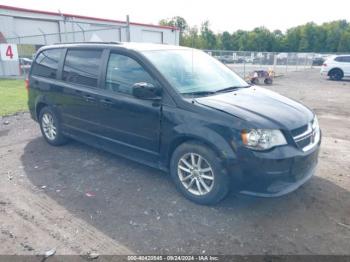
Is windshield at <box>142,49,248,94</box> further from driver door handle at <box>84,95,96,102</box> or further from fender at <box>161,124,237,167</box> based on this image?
driver door handle at <box>84,95,96,102</box>

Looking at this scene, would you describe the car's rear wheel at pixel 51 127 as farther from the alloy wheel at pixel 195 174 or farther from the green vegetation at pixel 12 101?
the green vegetation at pixel 12 101

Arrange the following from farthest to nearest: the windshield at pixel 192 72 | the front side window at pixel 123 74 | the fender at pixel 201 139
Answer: the front side window at pixel 123 74 < the windshield at pixel 192 72 < the fender at pixel 201 139

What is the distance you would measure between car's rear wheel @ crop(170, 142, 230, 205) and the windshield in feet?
2.52

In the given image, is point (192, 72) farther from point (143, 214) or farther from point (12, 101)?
point (12, 101)

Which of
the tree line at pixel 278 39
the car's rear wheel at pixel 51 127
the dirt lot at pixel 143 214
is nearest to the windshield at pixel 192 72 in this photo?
the dirt lot at pixel 143 214

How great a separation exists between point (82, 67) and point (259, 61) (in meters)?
22.1

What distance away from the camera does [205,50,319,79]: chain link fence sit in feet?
63.1

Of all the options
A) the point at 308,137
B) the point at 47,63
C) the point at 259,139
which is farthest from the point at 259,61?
the point at 259,139

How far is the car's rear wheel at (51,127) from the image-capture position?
527 centimetres

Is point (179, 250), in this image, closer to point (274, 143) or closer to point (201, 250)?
point (201, 250)

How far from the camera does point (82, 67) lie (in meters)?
4.63

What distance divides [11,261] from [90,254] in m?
0.69

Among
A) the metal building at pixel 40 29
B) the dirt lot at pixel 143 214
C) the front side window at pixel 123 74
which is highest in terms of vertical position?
the metal building at pixel 40 29

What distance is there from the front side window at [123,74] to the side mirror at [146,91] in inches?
7.6
